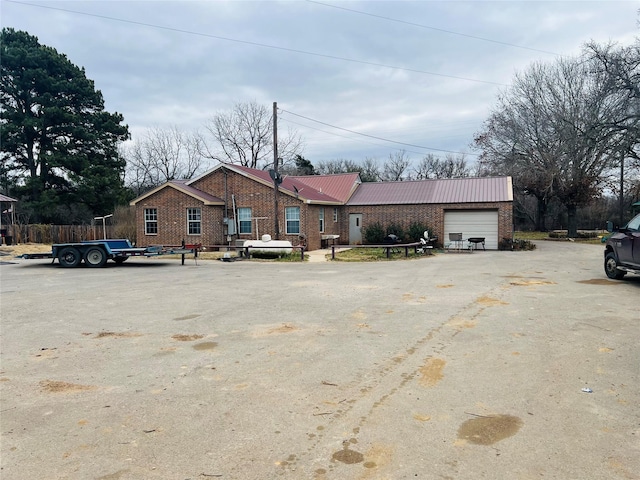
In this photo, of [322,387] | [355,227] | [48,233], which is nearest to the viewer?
[322,387]

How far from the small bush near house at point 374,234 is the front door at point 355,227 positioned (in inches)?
41.6

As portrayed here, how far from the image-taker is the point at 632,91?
95.0 ft

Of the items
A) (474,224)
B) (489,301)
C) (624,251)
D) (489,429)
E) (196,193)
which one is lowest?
(489,429)

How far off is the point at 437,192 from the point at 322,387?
80.3 feet

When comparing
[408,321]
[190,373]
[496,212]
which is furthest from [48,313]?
[496,212]

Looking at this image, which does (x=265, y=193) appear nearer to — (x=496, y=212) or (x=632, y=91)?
(x=496, y=212)

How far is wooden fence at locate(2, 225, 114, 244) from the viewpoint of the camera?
1133 inches

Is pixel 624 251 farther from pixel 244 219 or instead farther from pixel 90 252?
pixel 244 219

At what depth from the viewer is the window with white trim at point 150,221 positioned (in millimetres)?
26891

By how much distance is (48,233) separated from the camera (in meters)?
29.6

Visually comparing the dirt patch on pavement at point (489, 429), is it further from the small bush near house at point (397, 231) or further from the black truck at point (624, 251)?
the small bush near house at point (397, 231)

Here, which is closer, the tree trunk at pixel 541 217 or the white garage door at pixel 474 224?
the white garage door at pixel 474 224

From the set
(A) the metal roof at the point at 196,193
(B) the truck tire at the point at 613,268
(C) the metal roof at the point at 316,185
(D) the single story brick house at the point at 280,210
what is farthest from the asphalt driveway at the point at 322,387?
(C) the metal roof at the point at 316,185

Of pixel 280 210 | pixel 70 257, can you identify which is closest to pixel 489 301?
pixel 70 257
